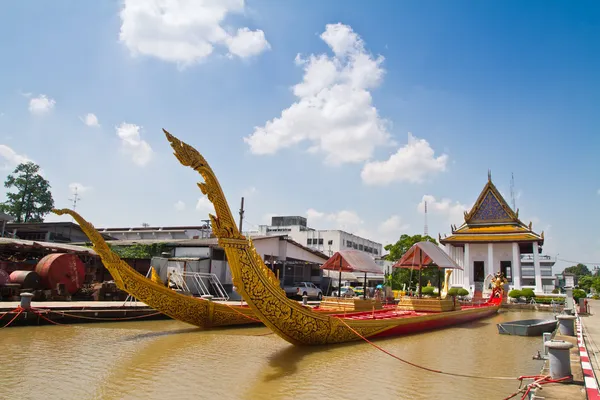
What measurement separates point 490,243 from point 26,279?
25168 millimetres

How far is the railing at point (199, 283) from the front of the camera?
15875 millimetres

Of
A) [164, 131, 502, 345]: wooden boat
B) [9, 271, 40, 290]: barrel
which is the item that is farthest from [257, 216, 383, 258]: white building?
[164, 131, 502, 345]: wooden boat

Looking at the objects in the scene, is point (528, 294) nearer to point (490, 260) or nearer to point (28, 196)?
point (490, 260)

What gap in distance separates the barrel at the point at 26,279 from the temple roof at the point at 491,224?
77.3 feet

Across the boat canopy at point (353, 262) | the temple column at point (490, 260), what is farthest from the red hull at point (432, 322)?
the temple column at point (490, 260)

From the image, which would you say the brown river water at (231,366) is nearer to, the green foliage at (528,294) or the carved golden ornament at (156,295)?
the carved golden ornament at (156,295)

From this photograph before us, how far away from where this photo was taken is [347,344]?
8.26 meters

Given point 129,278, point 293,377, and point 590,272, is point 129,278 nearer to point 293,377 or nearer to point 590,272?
point 293,377

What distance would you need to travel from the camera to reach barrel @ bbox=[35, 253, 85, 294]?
44.7 feet

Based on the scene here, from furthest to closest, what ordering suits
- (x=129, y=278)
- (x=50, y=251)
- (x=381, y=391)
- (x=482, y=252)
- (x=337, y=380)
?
1. (x=482, y=252)
2. (x=50, y=251)
3. (x=129, y=278)
4. (x=337, y=380)
5. (x=381, y=391)

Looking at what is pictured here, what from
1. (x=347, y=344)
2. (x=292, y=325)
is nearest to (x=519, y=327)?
(x=347, y=344)

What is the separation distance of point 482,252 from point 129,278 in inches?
976

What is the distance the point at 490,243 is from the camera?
27.5m

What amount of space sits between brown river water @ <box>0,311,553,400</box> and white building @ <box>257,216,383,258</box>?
34.3 m
